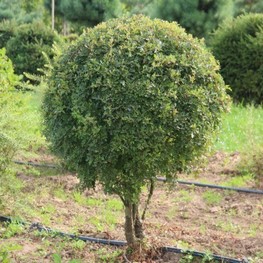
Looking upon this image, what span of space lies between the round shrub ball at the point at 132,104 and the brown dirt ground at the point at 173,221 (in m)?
→ 0.54

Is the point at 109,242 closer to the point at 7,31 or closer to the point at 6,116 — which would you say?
the point at 6,116

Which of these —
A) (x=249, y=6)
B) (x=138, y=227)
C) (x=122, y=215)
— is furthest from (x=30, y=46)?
(x=138, y=227)

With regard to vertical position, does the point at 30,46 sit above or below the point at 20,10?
below

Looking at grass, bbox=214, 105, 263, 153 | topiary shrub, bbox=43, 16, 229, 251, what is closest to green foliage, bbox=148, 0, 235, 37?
grass, bbox=214, 105, 263, 153

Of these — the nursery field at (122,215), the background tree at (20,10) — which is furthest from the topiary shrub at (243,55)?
the background tree at (20,10)

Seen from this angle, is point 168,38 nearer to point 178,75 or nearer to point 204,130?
point 178,75

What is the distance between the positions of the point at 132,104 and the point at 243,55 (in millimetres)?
9421

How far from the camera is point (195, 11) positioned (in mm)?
17078

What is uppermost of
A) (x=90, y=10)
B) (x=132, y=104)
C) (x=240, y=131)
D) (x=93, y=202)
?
(x=90, y=10)

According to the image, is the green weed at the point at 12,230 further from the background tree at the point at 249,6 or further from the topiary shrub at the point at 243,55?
the background tree at the point at 249,6

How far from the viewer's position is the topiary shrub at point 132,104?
416 centimetres

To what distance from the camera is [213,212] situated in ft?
20.6

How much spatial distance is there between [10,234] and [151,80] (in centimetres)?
208

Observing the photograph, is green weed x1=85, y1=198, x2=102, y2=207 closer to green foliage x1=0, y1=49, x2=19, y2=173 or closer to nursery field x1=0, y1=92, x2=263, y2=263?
nursery field x1=0, y1=92, x2=263, y2=263
